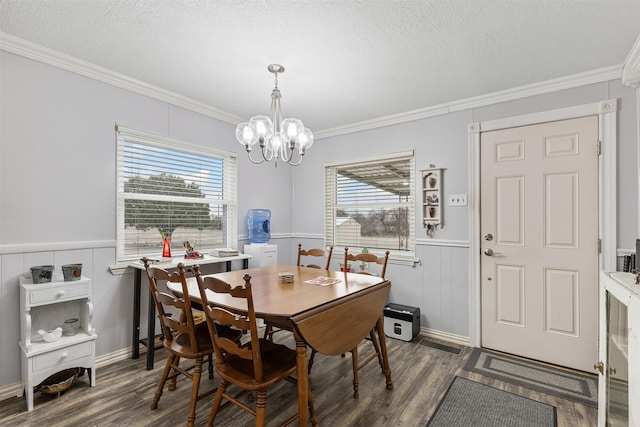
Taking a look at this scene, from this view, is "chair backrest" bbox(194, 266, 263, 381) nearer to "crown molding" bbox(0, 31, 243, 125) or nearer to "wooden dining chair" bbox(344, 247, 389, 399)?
"wooden dining chair" bbox(344, 247, 389, 399)

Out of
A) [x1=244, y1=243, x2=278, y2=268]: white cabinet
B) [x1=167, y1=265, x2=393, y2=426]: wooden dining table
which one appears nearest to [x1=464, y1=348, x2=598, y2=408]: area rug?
[x1=167, y1=265, x2=393, y2=426]: wooden dining table

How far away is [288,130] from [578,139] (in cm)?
232

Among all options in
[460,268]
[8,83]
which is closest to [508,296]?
[460,268]

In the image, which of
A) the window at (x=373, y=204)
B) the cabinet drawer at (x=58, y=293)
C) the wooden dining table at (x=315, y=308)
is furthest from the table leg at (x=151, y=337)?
the window at (x=373, y=204)

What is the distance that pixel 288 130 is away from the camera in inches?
88.0

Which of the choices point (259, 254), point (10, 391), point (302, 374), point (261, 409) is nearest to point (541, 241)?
point (302, 374)

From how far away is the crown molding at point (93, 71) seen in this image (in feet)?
6.76

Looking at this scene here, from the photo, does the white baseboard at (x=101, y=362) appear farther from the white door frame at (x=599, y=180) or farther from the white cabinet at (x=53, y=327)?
the white door frame at (x=599, y=180)

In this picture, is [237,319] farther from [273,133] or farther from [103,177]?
[103,177]

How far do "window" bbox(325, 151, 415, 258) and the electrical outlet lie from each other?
43cm

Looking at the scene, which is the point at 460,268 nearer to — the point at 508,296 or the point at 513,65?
the point at 508,296


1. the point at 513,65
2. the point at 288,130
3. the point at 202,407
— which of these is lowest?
the point at 202,407

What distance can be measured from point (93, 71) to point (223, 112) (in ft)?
3.85

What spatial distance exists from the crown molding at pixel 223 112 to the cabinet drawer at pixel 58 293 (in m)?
1.59
